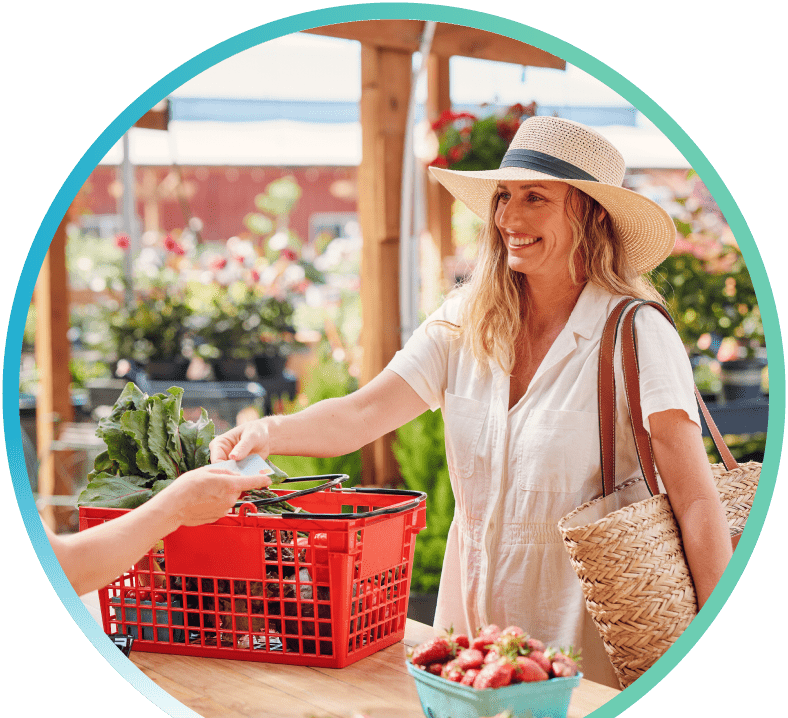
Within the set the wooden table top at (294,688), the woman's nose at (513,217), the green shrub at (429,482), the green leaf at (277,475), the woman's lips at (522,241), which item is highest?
the woman's nose at (513,217)

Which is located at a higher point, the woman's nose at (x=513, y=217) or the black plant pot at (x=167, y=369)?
the woman's nose at (x=513, y=217)

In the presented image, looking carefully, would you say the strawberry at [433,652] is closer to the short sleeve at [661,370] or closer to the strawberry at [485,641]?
the strawberry at [485,641]

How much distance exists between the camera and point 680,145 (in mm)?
1667

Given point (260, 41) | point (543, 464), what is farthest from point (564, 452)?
point (260, 41)

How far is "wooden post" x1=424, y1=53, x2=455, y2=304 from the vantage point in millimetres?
4488

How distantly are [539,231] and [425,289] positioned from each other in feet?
8.94

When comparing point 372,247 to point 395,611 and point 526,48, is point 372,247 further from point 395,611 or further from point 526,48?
point 395,611

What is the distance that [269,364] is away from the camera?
5.13 m

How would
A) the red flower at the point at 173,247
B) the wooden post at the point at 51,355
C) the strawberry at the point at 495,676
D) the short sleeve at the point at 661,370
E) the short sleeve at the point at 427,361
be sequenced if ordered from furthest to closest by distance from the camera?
the red flower at the point at 173,247
the wooden post at the point at 51,355
the short sleeve at the point at 427,361
the short sleeve at the point at 661,370
the strawberry at the point at 495,676

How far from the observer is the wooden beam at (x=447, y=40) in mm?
3748

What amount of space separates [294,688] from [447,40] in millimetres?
3419

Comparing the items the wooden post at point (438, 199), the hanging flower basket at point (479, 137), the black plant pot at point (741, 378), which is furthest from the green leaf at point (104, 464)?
the black plant pot at point (741, 378)

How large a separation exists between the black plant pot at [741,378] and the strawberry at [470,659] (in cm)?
356

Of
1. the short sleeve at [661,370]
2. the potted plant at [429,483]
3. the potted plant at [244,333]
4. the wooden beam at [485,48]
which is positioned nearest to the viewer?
the short sleeve at [661,370]
